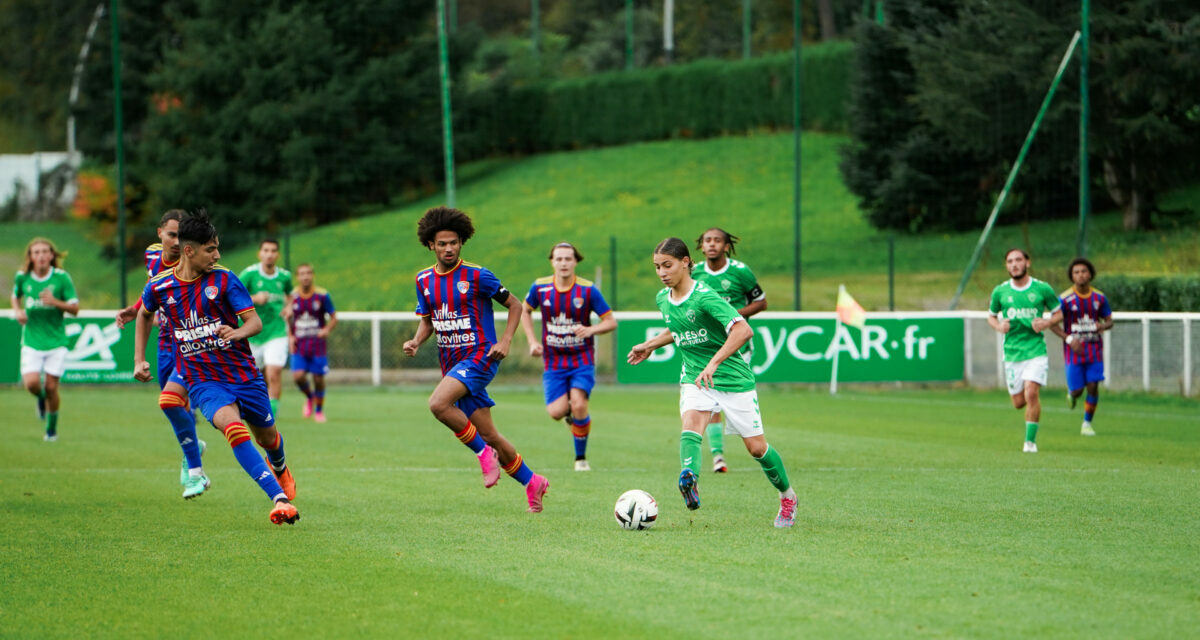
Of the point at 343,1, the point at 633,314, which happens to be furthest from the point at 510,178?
the point at 633,314

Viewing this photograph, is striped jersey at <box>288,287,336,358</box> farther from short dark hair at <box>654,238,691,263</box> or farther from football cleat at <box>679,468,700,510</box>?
football cleat at <box>679,468,700,510</box>

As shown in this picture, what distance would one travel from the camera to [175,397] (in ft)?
33.9

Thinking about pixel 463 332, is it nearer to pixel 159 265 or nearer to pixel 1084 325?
pixel 159 265

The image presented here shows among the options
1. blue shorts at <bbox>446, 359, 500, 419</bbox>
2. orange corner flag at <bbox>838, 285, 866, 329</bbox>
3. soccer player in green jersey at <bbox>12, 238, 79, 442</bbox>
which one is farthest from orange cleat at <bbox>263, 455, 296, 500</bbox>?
orange corner flag at <bbox>838, 285, 866, 329</bbox>

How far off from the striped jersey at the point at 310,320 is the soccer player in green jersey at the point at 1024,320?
8.91 m

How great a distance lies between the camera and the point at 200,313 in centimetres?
927

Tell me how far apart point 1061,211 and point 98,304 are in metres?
23.6

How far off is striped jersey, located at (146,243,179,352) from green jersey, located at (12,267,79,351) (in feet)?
12.5

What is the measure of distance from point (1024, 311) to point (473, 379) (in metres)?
7.01

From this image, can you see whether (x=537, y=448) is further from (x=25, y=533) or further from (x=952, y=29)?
(x=952, y=29)

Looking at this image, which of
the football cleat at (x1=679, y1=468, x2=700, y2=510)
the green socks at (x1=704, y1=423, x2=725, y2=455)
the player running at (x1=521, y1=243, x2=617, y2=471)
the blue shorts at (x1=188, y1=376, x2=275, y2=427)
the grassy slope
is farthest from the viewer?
the grassy slope

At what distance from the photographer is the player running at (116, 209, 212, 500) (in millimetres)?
10422

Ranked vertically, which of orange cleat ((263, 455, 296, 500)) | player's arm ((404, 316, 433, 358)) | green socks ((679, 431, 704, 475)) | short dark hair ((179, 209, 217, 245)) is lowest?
orange cleat ((263, 455, 296, 500))

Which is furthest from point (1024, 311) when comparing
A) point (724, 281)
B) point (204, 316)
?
point (204, 316)
